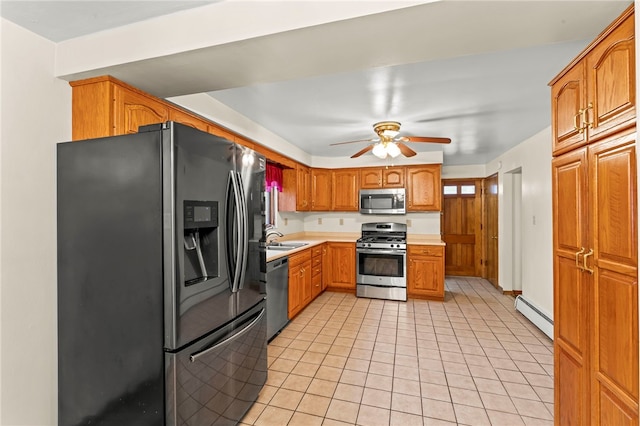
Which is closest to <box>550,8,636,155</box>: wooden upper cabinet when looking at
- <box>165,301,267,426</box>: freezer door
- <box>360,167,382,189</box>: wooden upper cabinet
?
<box>165,301,267,426</box>: freezer door

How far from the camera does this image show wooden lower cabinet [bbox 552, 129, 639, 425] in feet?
3.76

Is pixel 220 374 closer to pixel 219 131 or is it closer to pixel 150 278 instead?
pixel 150 278

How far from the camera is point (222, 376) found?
1.73m

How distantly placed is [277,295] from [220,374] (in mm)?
1645

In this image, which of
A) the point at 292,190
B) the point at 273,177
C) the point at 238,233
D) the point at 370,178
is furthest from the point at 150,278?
the point at 370,178

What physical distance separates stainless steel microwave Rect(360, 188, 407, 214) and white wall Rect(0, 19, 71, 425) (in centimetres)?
423

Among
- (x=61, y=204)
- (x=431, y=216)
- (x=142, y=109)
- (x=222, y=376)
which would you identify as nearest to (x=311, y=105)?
(x=142, y=109)

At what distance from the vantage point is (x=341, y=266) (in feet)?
16.7

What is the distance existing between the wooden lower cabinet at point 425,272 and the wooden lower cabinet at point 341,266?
895 mm

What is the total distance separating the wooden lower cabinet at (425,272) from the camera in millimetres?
4633

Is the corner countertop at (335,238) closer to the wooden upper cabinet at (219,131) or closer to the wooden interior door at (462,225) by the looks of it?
the wooden interior door at (462,225)

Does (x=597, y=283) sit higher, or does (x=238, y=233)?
(x=238, y=233)

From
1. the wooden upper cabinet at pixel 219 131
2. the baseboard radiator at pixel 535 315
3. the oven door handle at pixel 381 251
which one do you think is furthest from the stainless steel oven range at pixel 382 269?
the wooden upper cabinet at pixel 219 131

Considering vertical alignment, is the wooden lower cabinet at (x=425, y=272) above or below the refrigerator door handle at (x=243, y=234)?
below
